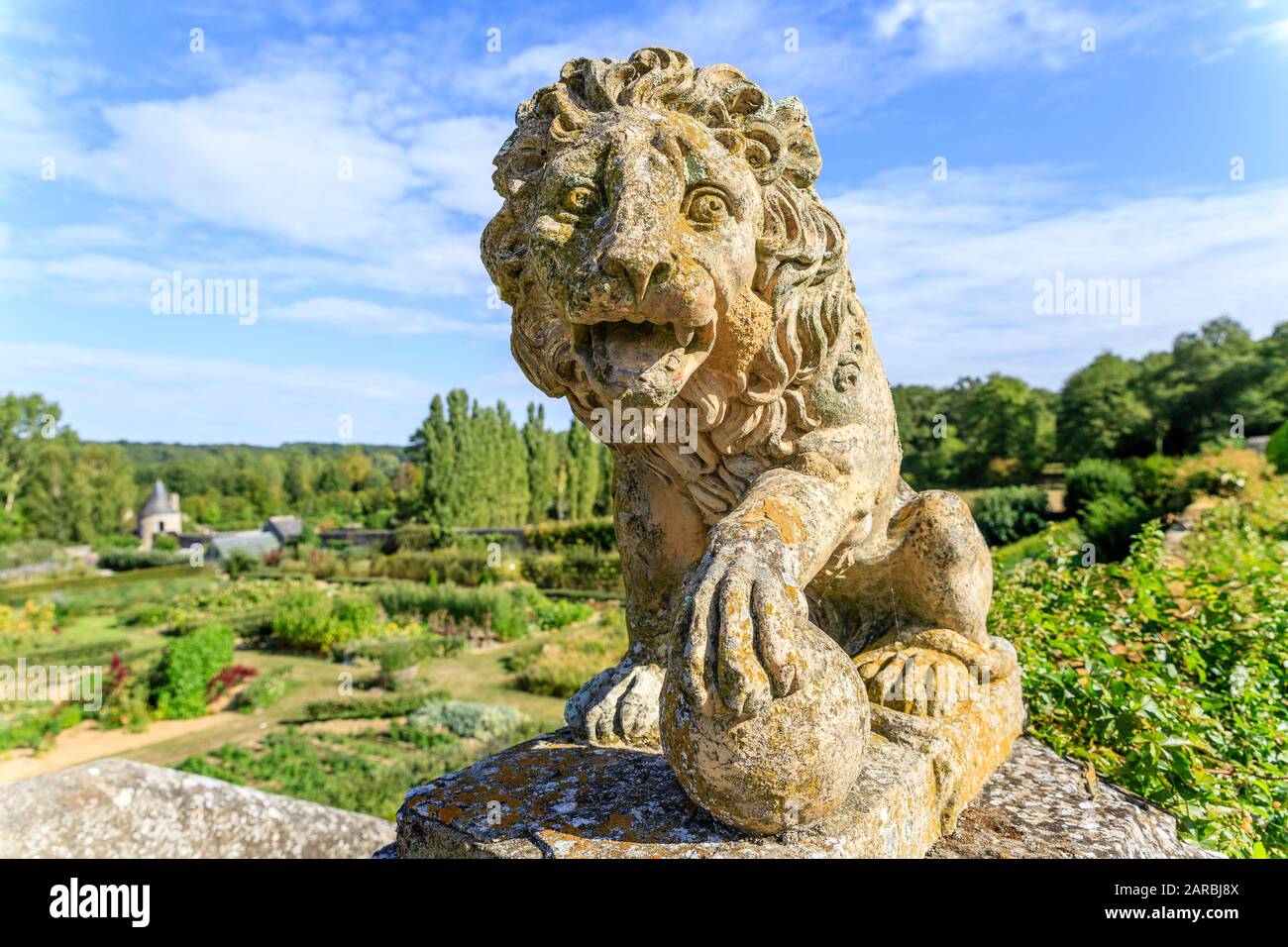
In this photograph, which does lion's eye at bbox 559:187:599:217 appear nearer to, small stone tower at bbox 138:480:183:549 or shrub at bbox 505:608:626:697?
shrub at bbox 505:608:626:697

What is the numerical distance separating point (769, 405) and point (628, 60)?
3.23 ft

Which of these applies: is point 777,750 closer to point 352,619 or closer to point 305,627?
point 305,627

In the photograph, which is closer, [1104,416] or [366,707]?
[366,707]

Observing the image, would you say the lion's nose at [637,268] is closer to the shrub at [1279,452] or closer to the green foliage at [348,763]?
the green foliage at [348,763]

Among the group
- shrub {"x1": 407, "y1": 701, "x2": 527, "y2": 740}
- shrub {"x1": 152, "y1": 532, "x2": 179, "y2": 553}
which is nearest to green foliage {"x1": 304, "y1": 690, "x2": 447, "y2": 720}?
shrub {"x1": 407, "y1": 701, "x2": 527, "y2": 740}

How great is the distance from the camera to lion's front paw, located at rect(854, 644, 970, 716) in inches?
91.5

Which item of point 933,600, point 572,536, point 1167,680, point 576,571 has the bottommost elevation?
point 576,571

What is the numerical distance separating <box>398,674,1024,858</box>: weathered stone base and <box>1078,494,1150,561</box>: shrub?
46.3 ft

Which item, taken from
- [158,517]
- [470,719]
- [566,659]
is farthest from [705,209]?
[158,517]

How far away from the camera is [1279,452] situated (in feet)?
58.1

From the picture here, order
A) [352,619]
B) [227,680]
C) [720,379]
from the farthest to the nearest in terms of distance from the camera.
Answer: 1. [352,619]
2. [227,680]
3. [720,379]

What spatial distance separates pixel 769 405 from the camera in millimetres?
2170

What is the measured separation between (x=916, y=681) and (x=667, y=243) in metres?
1.53
